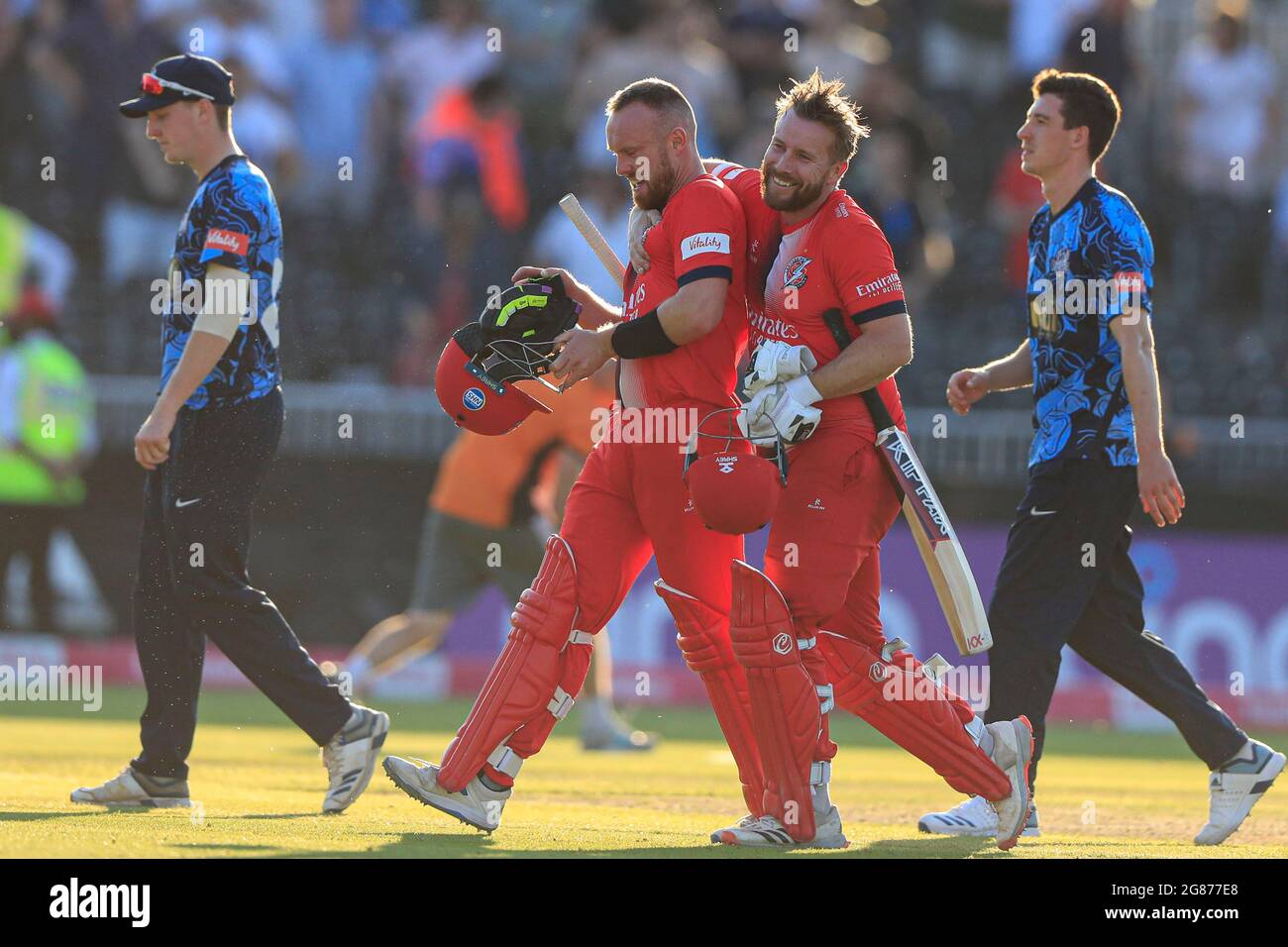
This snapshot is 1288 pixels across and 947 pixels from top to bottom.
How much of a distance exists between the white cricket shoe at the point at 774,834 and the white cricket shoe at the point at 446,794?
2.55 feet

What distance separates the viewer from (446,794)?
265 inches

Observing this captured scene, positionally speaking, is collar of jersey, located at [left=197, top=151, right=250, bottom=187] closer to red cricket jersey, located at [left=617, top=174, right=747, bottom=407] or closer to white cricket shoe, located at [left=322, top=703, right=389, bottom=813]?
red cricket jersey, located at [left=617, top=174, right=747, bottom=407]

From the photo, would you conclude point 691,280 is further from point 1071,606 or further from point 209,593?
point 209,593

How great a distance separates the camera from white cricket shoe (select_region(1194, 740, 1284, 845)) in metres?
7.47

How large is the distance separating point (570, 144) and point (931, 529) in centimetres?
990

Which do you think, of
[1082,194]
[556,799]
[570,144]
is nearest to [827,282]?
[1082,194]

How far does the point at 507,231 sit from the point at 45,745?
687 centimetres

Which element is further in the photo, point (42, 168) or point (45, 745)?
point (42, 168)

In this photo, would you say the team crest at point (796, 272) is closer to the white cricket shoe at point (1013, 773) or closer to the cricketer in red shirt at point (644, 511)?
the cricketer in red shirt at point (644, 511)

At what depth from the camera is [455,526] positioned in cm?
1174

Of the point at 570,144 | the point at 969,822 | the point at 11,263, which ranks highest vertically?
the point at 570,144
